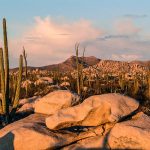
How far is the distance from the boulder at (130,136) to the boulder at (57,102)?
220cm

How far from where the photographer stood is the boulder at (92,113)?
1029 centimetres

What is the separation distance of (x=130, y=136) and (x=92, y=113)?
123 cm

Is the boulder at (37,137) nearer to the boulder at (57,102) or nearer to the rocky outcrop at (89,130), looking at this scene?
the rocky outcrop at (89,130)

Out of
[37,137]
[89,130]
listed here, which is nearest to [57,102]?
[89,130]

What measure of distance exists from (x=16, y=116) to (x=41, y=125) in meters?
3.44

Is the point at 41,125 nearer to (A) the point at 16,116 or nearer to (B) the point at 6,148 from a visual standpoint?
(B) the point at 6,148

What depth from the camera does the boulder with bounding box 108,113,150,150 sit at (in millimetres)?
9383

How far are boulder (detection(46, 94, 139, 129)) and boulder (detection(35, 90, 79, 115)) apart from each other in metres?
1.20

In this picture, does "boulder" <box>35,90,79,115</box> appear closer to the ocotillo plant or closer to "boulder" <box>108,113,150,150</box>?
the ocotillo plant

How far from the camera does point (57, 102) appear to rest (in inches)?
465

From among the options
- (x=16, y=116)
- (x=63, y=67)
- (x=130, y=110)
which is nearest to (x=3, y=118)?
(x=16, y=116)

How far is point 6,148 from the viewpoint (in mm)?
9938

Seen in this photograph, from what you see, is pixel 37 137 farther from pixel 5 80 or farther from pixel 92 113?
pixel 5 80

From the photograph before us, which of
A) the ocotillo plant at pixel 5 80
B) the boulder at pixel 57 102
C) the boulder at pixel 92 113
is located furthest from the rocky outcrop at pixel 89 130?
the ocotillo plant at pixel 5 80
